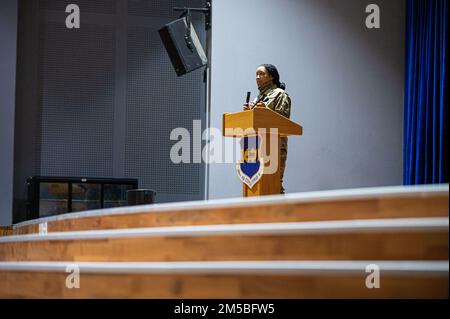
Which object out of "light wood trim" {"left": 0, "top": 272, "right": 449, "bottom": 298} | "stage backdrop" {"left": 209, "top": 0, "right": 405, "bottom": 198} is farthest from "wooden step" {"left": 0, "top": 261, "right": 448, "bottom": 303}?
"stage backdrop" {"left": 209, "top": 0, "right": 405, "bottom": 198}

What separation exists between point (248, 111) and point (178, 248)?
1385 millimetres

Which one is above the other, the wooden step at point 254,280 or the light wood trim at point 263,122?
the light wood trim at point 263,122

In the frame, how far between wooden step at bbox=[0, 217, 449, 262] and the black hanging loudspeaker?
9.47 feet

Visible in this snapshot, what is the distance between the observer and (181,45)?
4742 mm

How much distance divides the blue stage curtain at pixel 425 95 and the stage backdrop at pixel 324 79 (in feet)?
0.45

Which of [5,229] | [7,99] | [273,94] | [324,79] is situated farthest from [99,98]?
[273,94]

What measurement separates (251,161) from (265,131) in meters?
0.18

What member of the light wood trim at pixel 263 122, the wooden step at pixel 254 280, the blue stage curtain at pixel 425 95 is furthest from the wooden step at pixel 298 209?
the blue stage curtain at pixel 425 95

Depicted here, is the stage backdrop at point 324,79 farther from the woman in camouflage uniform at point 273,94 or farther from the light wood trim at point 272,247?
the light wood trim at point 272,247

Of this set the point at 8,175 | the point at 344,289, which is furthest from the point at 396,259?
the point at 8,175

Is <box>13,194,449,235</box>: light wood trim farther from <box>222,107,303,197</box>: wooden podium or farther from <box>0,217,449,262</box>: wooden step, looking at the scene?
<box>222,107,303,197</box>: wooden podium

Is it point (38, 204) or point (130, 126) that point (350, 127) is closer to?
point (130, 126)

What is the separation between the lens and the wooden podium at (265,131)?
291 cm

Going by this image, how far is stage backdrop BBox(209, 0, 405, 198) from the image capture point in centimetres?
505
